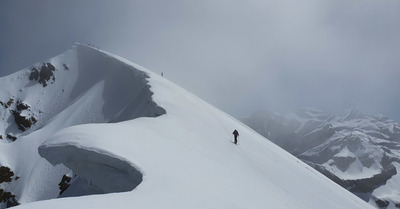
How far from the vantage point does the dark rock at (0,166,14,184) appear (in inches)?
2660

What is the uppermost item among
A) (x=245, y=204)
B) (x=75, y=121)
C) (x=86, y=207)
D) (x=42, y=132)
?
(x=86, y=207)

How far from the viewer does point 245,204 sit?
1414 centimetres

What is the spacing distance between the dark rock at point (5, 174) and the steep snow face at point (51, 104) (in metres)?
0.84

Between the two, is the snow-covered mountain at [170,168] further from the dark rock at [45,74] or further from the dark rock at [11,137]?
the dark rock at [45,74]

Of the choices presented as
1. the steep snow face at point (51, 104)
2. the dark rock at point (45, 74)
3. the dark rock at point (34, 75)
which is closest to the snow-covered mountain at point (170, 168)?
the steep snow face at point (51, 104)

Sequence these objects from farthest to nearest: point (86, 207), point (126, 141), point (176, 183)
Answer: point (126, 141) < point (176, 183) < point (86, 207)

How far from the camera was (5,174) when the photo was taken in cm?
6850

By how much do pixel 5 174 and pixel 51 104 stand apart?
27772 mm

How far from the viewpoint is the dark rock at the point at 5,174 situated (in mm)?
67562

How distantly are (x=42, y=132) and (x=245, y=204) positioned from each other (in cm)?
7843

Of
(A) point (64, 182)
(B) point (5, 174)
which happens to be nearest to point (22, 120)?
(B) point (5, 174)

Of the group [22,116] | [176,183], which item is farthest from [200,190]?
[22,116]

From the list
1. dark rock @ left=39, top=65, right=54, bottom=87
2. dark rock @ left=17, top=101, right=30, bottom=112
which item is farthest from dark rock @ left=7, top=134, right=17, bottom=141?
dark rock @ left=39, top=65, right=54, bottom=87

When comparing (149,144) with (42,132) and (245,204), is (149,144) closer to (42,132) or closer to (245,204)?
(245,204)
